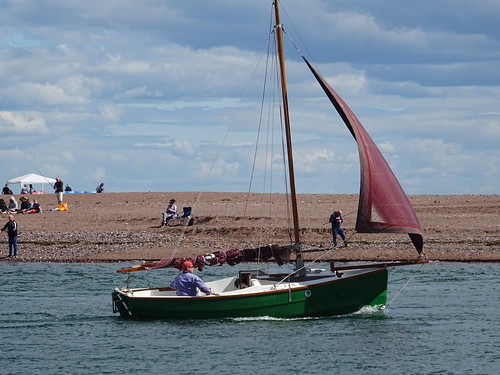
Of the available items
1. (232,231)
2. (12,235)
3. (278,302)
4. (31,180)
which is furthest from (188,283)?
(31,180)

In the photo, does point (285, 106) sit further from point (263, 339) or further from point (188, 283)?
point (263, 339)

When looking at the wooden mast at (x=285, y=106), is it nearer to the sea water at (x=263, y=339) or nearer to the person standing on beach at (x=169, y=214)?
the sea water at (x=263, y=339)

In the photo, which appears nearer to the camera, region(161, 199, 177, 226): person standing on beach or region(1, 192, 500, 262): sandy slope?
region(1, 192, 500, 262): sandy slope

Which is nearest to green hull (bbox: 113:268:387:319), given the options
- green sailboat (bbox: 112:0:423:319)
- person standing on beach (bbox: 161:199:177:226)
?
green sailboat (bbox: 112:0:423:319)

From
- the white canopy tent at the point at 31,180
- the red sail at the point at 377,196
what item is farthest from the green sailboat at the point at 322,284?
the white canopy tent at the point at 31,180

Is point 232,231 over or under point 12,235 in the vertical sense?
over

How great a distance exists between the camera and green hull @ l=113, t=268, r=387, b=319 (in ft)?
93.0

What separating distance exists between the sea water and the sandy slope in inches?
352

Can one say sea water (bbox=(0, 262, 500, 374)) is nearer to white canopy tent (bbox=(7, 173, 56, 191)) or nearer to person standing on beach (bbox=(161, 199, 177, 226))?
person standing on beach (bbox=(161, 199, 177, 226))

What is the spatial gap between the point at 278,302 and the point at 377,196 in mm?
3828

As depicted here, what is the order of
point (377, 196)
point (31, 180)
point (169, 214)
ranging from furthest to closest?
1. point (31, 180)
2. point (169, 214)
3. point (377, 196)

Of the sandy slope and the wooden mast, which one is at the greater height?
the wooden mast

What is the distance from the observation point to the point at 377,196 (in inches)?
1108

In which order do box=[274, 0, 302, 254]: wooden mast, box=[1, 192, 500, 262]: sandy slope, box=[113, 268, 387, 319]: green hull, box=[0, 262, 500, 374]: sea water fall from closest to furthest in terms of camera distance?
box=[0, 262, 500, 374]: sea water → box=[113, 268, 387, 319]: green hull → box=[274, 0, 302, 254]: wooden mast → box=[1, 192, 500, 262]: sandy slope
